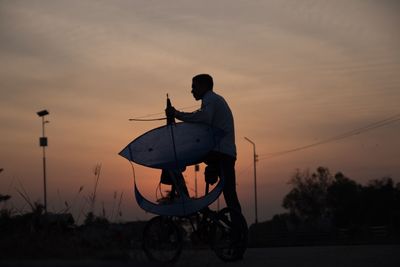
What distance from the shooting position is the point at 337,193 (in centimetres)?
10619

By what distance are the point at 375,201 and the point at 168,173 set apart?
86.9 m

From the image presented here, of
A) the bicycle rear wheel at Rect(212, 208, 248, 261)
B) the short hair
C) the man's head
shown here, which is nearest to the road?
the bicycle rear wheel at Rect(212, 208, 248, 261)

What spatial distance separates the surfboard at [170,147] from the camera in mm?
8555

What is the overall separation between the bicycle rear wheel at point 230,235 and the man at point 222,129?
149 millimetres

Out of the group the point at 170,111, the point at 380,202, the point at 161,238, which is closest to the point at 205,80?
the point at 170,111

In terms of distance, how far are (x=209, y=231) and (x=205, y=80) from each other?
2038 millimetres

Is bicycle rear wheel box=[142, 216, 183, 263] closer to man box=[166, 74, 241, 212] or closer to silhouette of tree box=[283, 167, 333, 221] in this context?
man box=[166, 74, 241, 212]

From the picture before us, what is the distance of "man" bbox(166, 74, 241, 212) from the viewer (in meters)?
8.55

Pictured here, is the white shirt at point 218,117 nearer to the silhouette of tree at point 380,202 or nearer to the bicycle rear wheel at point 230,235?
the bicycle rear wheel at point 230,235

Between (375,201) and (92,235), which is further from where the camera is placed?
(375,201)

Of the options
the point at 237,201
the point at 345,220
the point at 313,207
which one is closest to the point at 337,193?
the point at 313,207

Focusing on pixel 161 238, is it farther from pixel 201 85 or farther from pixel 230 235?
pixel 201 85

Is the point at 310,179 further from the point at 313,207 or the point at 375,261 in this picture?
the point at 375,261

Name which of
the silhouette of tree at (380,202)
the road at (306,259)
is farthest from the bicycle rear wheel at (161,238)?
the silhouette of tree at (380,202)
